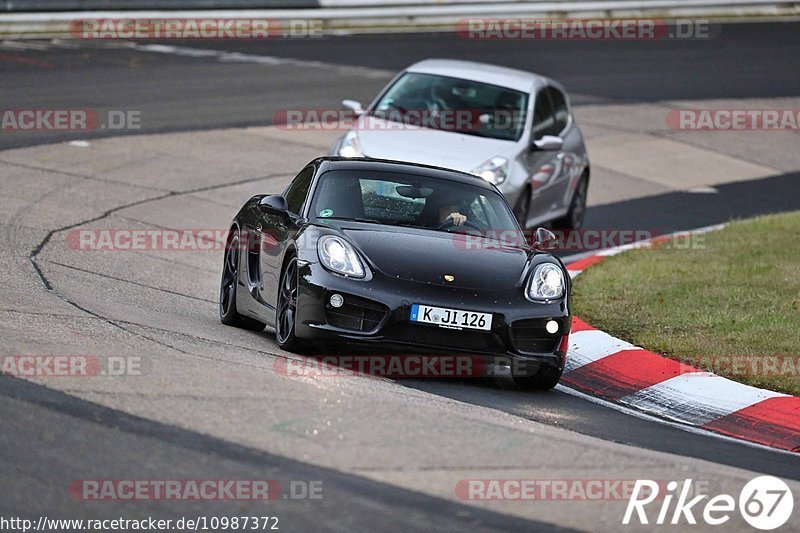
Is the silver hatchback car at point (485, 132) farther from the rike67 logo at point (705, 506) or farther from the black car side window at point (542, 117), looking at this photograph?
the rike67 logo at point (705, 506)

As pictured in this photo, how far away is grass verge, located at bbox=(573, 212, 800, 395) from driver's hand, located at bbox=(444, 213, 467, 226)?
1666mm

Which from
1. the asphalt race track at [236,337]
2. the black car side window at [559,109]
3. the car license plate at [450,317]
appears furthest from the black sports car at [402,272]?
the black car side window at [559,109]

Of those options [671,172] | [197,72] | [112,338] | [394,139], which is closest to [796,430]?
[112,338]

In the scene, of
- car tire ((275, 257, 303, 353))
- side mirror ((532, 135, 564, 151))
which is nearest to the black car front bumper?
car tire ((275, 257, 303, 353))

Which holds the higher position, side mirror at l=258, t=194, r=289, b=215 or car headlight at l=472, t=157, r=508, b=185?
side mirror at l=258, t=194, r=289, b=215

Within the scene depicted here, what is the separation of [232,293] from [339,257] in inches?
68.6

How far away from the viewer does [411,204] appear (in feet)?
32.8

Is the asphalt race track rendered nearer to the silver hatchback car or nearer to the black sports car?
the black sports car

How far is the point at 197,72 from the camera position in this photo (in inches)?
939

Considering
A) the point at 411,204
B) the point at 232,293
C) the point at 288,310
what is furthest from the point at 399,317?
the point at 232,293

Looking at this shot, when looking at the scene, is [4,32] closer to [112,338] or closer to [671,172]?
[671,172]

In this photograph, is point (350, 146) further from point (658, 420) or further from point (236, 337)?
point (658, 420)

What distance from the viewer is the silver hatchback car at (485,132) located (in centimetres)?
1437

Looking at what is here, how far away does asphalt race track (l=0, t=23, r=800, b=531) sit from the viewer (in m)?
6.11
